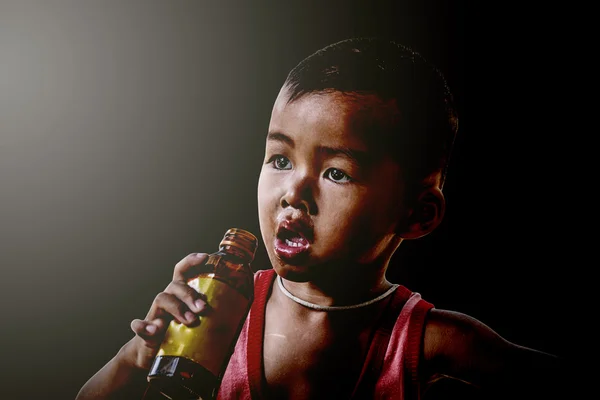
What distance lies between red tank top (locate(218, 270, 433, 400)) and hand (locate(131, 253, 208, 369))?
0.16m

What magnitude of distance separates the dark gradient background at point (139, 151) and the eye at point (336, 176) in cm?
26

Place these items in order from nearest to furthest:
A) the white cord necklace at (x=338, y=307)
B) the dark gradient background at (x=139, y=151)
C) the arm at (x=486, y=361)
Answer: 1. the arm at (x=486, y=361)
2. the white cord necklace at (x=338, y=307)
3. the dark gradient background at (x=139, y=151)

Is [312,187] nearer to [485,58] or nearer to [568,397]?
[485,58]

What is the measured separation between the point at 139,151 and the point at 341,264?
781mm

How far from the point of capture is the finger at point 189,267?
1.44 metres

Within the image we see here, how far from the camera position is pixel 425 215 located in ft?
4.37

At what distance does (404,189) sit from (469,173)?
0.21m

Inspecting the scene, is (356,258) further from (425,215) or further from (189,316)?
(189,316)

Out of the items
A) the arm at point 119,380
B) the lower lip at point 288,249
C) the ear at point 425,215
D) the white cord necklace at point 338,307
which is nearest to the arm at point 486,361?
the white cord necklace at point 338,307

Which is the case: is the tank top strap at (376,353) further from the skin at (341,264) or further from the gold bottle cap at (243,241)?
the gold bottle cap at (243,241)

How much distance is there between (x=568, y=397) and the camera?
1.20m

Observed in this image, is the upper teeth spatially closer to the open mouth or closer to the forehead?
the open mouth

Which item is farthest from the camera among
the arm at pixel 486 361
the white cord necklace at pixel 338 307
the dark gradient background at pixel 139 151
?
the dark gradient background at pixel 139 151

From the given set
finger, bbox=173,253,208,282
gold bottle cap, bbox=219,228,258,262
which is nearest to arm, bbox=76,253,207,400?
finger, bbox=173,253,208,282
